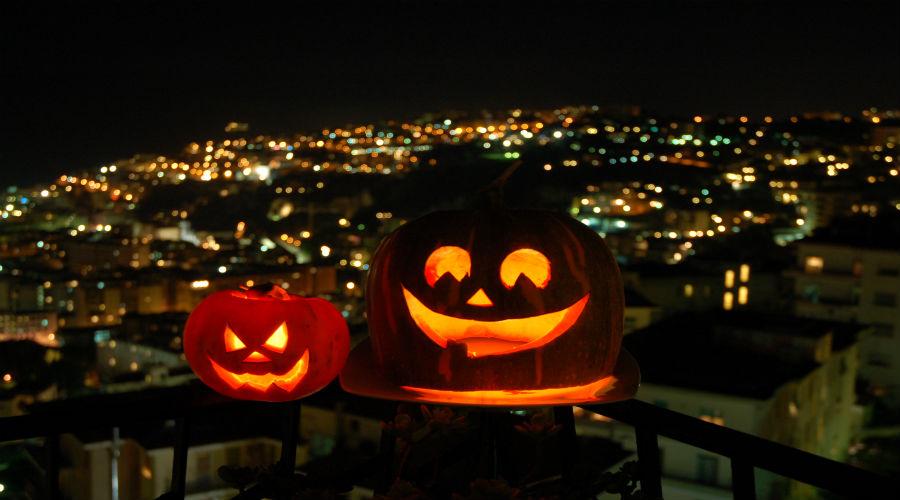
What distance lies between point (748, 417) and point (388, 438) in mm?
6677

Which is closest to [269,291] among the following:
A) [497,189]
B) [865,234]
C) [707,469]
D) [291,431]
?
[291,431]

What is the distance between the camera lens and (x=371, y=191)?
44.0 m

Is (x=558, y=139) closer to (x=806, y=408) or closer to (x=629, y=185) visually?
(x=629, y=185)

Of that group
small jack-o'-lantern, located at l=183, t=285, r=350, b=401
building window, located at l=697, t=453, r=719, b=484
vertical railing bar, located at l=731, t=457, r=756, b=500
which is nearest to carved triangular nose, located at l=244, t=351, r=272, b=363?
small jack-o'-lantern, located at l=183, t=285, r=350, b=401

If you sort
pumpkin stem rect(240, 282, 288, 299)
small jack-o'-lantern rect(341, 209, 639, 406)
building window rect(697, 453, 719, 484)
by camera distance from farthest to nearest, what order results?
building window rect(697, 453, 719, 484) < pumpkin stem rect(240, 282, 288, 299) < small jack-o'-lantern rect(341, 209, 639, 406)

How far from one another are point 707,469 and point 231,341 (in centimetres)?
603

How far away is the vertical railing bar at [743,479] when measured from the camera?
122 cm

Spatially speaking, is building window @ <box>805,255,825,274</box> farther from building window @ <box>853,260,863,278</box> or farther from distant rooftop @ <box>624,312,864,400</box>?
distant rooftop @ <box>624,312,864,400</box>

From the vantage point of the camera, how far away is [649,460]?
1427mm

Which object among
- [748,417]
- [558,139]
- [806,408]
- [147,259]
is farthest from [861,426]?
[558,139]

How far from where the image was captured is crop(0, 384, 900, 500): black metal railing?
3.51ft

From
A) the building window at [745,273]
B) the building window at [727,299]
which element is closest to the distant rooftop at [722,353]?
the building window at [727,299]

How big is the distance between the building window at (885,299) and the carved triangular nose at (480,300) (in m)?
16.4

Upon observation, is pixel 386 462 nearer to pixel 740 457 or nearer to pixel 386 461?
pixel 386 461
